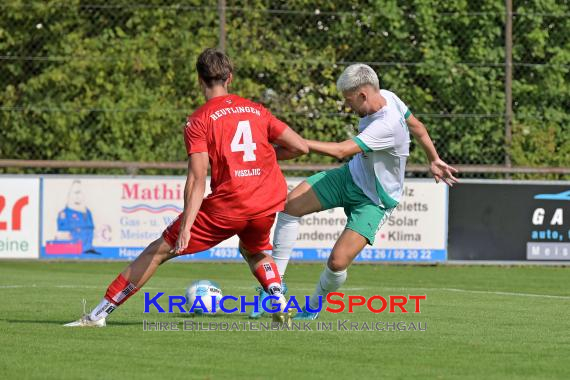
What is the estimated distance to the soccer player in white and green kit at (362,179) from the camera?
8.90 meters

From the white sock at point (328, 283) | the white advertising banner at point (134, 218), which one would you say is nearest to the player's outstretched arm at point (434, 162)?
the white sock at point (328, 283)

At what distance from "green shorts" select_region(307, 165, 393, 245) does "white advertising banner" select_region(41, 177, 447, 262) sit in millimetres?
7505

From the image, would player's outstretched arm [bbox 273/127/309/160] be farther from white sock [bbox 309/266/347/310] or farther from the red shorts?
white sock [bbox 309/266/347/310]

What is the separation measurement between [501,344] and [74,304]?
4315 millimetres

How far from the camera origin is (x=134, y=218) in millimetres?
17078

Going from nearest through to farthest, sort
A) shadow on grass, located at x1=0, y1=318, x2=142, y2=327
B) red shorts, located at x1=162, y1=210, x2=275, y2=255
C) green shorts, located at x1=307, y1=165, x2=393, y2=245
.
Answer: red shorts, located at x1=162, y1=210, x2=275, y2=255 < shadow on grass, located at x1=0, y1=318, x2=142, y2=327 < green shorts, located at x1=307, y1=165, x2=393, y2=245

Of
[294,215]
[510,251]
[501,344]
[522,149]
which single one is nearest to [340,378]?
[501,344]

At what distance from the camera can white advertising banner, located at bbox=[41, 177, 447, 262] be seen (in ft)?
56.1

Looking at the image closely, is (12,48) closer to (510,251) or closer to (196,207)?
(510,251)

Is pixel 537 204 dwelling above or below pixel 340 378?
above

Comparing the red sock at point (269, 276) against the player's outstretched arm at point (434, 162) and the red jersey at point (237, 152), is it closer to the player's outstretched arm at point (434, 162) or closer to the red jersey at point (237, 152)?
the red jersey at point (237, 152)

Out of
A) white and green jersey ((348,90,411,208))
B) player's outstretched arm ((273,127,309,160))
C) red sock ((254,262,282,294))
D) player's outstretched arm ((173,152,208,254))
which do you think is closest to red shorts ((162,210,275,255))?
player's outstretched arm ((173,152,208,254))

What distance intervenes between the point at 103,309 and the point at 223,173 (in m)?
1.28

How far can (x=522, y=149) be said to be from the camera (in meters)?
18.4
